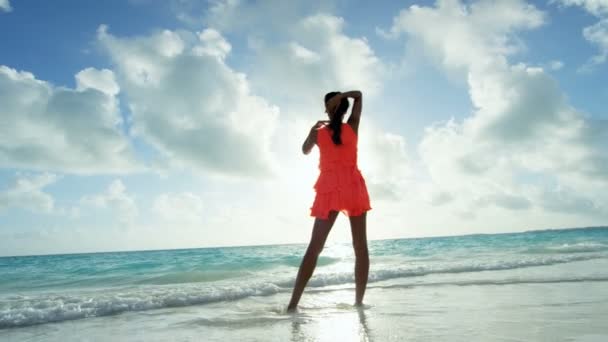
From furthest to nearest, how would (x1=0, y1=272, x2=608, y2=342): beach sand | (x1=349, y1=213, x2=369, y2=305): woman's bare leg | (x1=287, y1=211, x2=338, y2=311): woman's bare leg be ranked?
(x1=349, y1=213, x2=369, y2=305): woman's bare leg → (x1=287, y1=211, x2=338, y2=311): woman's bare leg → (x1=0, y1=272, x2=608, y2=342): beach sand

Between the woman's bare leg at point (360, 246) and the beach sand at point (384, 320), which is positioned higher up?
the woman's bare leg at point (360, 246)

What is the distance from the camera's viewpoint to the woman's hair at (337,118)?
3.37 meters

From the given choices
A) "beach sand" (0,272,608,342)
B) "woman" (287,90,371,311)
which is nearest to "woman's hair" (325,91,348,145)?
"woman" (287,90,371,311)

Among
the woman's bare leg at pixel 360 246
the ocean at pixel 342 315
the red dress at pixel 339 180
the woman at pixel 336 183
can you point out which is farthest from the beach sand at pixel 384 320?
the red dress at pixel 339 180

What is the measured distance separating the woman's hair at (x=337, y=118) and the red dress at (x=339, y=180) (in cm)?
3

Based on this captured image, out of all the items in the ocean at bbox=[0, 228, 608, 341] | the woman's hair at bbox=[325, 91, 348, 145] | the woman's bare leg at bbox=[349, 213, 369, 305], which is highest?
the woman's hair at bbox=[325, 91, 348, 145]

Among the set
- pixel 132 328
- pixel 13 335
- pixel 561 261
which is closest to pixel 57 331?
pixel 13 335

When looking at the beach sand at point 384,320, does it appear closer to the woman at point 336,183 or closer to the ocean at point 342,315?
the ocean at point 342,315

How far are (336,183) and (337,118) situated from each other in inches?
21.5

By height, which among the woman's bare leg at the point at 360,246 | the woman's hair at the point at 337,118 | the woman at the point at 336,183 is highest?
the woman's hair at the point at 337,118

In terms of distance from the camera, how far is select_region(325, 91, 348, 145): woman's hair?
337 centimetres

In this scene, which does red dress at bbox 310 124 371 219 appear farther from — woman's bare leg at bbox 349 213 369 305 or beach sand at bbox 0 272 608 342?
beach sand at bbox 0 272 608 342

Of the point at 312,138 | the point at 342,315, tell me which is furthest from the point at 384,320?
the point at 312,138

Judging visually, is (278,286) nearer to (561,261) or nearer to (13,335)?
(13,335)
